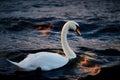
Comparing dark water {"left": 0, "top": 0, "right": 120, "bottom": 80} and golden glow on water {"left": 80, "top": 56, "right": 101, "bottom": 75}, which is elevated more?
dark water {"left": 0, "top": 0, "right": 120, "bottom": 80}

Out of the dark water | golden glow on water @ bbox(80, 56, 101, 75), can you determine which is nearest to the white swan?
the dark water

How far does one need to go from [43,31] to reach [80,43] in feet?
8.54

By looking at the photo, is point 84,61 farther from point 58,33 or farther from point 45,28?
point 45,28

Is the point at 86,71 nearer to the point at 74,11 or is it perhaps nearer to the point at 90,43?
the point at 90,43

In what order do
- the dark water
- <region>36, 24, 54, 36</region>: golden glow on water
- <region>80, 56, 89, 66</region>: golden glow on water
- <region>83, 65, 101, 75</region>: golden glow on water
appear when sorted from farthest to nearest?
<region>36, 24, 54, 36</region>: golden glow on water → <region>80, 56, 89, 66</region>: golden glow on water → the dark water → <region>83, 65, 101, 75</region>: golden glow on water

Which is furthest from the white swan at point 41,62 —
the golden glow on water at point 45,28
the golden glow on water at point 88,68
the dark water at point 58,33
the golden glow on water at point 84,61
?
the golden glow on water at point 45,28

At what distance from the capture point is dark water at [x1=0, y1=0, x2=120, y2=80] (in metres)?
11.2

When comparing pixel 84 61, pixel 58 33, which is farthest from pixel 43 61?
pixel 58 33

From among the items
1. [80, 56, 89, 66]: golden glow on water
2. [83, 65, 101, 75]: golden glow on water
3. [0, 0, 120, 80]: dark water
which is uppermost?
[0, 0, 120, 80]: dark water

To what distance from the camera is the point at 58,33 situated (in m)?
16.1

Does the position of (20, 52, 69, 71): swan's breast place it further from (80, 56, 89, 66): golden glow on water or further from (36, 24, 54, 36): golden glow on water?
(36, 24, 54, 36): golden glow on water

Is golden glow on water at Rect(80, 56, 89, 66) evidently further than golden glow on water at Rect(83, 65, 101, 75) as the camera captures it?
Yes

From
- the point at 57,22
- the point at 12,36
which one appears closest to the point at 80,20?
the point at 57,22

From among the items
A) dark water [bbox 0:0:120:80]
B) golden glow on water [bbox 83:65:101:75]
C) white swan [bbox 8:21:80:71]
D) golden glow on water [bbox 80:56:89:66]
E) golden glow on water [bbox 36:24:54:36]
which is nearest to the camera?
white swan [bbox 8:21:80:71]
